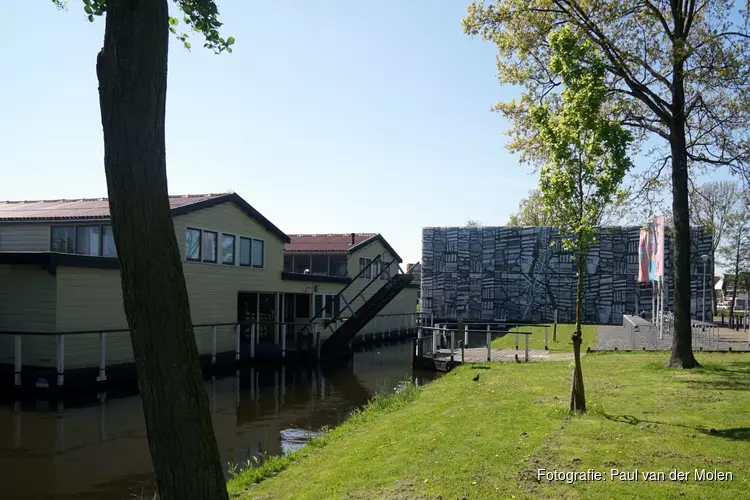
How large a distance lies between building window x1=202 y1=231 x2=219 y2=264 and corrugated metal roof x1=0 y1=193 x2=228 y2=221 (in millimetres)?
1325

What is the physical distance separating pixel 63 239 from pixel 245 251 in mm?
6938

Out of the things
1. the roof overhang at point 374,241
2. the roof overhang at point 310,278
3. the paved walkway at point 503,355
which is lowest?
the paved walkway at point 503,355

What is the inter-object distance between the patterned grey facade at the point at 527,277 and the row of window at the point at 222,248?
25.4 meters

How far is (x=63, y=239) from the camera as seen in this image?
2150cm

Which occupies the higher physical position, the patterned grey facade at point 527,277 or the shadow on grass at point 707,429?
the patterned grey facade at point 527,277

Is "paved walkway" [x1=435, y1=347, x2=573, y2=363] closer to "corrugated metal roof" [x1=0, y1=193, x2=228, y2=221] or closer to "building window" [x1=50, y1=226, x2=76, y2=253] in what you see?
"corrugated metal roof" [x1=0, y1=193, x2=228, y2=221]

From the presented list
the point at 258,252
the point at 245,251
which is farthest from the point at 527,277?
the point at 245,251

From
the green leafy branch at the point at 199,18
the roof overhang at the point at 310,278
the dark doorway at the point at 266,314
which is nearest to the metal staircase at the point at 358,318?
the dark doorway at the point at 266,314

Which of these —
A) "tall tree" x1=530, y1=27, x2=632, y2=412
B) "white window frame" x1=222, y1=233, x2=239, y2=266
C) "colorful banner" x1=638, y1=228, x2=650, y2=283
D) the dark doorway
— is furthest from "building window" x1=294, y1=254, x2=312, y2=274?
"tall tree" x1=530, y1=27, x2=632, y2=412

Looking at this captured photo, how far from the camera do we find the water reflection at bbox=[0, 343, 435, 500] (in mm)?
9344

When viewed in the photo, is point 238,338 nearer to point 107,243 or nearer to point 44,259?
point 107,243

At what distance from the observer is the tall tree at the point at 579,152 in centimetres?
939

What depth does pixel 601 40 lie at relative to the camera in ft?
46.9

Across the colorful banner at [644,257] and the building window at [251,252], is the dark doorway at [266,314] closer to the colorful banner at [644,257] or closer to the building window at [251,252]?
the building window at [251,252]
